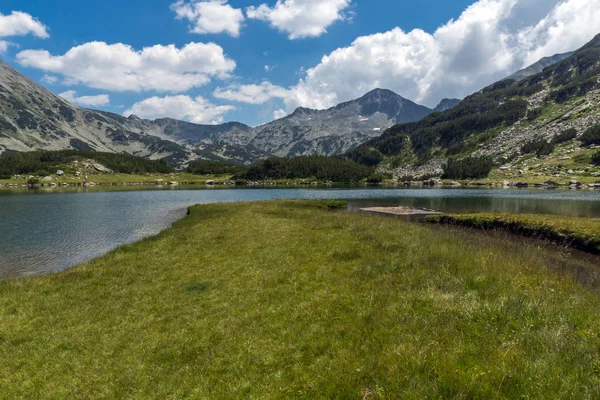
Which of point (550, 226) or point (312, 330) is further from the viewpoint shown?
point (550, 226)

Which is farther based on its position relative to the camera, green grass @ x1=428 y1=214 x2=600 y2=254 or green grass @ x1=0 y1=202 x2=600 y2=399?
green grass @ x1=428 y1=214 x2=600 y2=254

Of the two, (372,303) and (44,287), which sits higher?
(372,303)

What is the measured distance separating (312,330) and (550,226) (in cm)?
3597

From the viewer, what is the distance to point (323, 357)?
1019 centimetres

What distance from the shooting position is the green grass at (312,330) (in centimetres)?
830

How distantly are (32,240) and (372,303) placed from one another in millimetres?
46294

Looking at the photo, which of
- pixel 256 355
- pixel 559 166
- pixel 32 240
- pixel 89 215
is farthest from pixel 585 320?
pixel 559 166

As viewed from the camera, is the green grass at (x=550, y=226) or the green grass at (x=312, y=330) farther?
the green grass at (x=550, y=226)

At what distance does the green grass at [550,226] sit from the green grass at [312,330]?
713 inches

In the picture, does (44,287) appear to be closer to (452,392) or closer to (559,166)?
(452,392)

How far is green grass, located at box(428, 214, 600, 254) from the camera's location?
1169 inches

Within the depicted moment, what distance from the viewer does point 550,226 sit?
34.2m

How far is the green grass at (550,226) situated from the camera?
97.4 ft

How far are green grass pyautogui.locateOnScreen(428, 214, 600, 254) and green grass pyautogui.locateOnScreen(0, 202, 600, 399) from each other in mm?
18107
